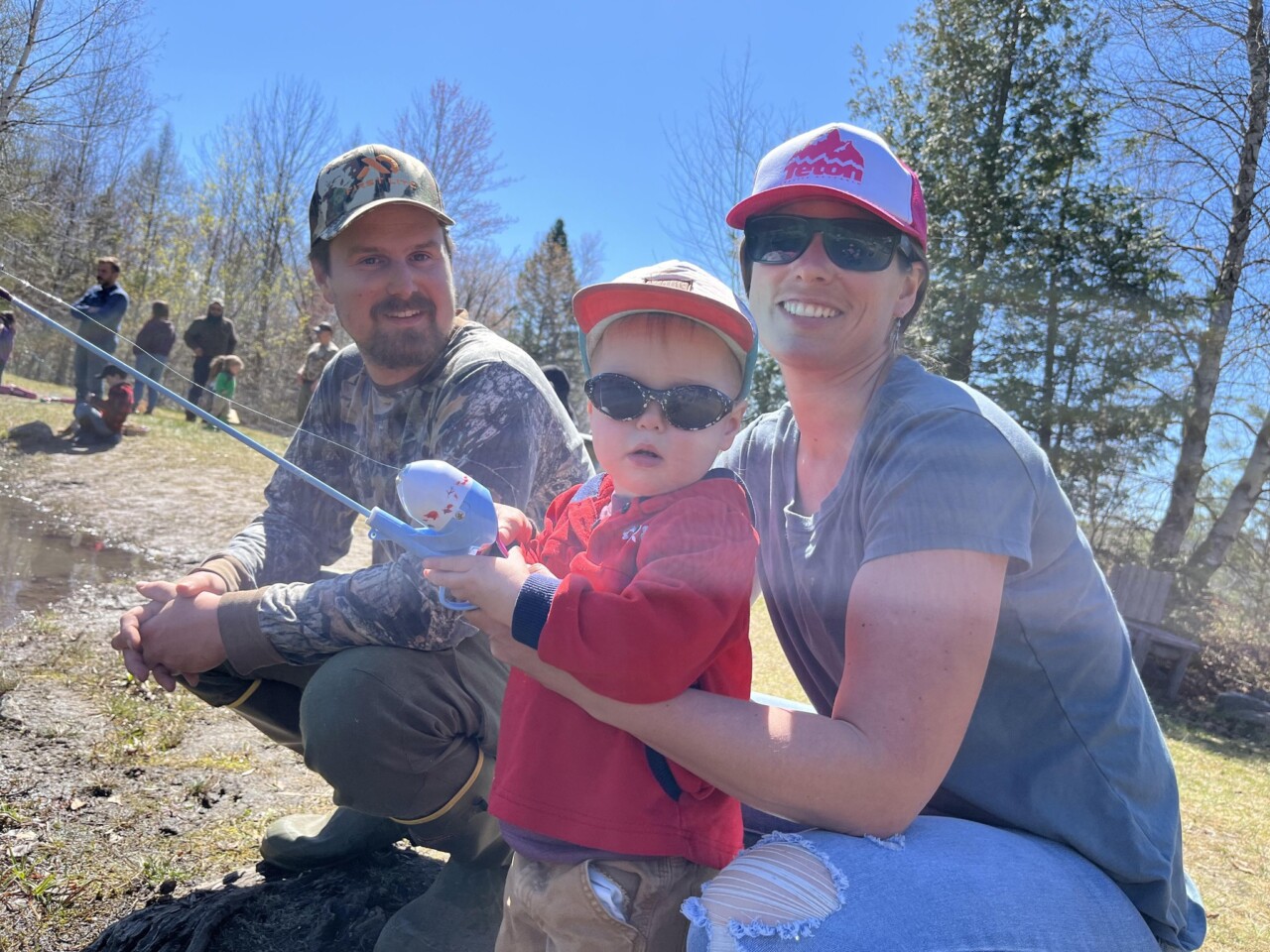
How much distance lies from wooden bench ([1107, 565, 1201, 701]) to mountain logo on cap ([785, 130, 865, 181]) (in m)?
7.51

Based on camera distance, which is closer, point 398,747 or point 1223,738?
point 398,747

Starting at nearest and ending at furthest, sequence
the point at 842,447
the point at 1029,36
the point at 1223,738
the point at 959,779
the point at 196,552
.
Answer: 1. the point at 959,779
2. the point at 842,447
3. the point at 196,552
4. the point at 1223,738
5. the point at 1029,36

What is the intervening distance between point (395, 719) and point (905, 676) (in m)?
1.01

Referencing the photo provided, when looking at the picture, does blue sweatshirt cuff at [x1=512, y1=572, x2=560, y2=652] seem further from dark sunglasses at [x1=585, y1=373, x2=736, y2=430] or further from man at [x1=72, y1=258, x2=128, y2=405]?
man at [x1=72, y1=258, x2=128, y2=405]

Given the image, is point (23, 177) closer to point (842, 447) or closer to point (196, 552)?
point (196, 552)

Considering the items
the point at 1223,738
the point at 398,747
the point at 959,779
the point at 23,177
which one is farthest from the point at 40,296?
the point at 1223,738

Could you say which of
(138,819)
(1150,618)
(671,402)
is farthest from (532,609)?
(1150,618)

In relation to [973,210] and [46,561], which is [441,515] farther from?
[973,210]

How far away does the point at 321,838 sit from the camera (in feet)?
7.02

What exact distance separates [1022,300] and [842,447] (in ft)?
31.2

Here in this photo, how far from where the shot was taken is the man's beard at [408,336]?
2.12 m

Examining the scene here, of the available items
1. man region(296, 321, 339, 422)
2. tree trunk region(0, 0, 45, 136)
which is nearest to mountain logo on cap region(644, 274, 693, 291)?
man region(296, 321, 339, 422)

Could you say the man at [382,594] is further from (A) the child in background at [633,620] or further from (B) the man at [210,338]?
(B) the man at [210,338]

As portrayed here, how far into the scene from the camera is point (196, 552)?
6008mm
